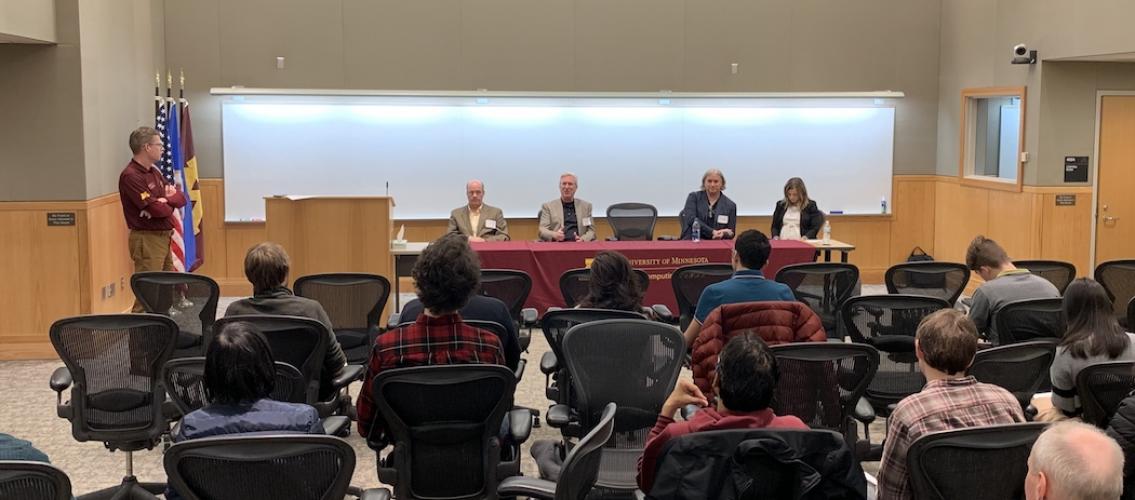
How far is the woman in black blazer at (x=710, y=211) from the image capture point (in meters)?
10.7

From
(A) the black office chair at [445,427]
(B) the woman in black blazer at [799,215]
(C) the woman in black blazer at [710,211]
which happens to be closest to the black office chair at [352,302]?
(A) the black office chair at [445,427]

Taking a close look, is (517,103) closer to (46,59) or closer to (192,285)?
(46,59)

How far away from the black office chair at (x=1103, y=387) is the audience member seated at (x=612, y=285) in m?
2.13

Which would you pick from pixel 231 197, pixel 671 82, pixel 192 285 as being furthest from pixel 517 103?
pixel 192 285

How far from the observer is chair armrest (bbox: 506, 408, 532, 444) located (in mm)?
4250

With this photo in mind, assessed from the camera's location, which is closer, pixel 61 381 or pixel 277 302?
pixel 61 381

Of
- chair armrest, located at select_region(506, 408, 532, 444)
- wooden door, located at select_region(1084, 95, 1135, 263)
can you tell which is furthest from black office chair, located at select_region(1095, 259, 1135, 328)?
wooden door, located at select_region(1084, 95, 1135, 263)

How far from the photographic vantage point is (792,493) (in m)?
2.96

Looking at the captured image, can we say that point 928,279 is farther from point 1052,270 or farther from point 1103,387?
point 1103,387

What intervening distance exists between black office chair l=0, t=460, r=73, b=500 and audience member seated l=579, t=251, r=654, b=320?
3090 mm

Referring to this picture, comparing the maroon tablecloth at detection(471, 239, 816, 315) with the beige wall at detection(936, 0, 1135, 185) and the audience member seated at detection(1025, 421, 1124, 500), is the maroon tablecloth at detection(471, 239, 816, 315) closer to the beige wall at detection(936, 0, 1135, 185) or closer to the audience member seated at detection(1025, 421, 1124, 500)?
the beige wall at detection(936, 0, 1135, 185)

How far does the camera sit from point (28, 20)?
8.40m

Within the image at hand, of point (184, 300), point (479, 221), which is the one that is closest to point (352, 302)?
point (184, 300)

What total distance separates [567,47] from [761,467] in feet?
32.0
